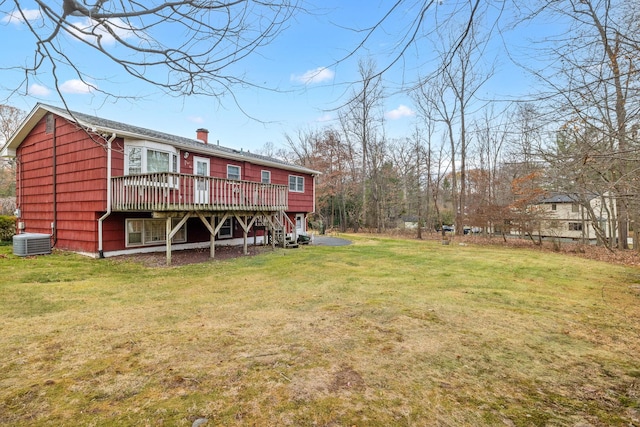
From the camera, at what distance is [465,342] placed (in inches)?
137

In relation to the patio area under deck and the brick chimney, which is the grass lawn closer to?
the patio area under deck

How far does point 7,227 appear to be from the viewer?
12266mm

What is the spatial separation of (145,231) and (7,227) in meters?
6.84

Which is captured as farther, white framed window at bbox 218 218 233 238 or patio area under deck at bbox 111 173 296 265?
white framed window at bbox 218 218 233 238

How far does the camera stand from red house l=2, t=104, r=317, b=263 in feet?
28.7

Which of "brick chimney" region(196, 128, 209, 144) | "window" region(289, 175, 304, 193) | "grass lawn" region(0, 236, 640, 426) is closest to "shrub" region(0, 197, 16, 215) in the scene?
"brick chimney" region(196, 128, 209, 144)

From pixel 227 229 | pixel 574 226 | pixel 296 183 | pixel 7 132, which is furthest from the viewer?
pixel 574 226

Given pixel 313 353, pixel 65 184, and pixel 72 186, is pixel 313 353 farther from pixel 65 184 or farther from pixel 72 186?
pixel 65 184

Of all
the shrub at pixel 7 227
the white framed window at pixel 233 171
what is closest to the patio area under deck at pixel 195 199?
the white framed window at pixel 233 171

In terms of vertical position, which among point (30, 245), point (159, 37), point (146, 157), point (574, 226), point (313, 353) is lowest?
point (313, 353)

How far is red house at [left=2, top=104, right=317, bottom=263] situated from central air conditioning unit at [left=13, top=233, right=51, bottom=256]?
63cm

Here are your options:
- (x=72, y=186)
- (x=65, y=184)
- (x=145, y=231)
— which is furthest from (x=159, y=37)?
(x=65, y=184)

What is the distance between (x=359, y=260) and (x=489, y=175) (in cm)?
1925

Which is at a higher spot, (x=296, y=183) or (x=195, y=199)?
(x=296, y=183)
